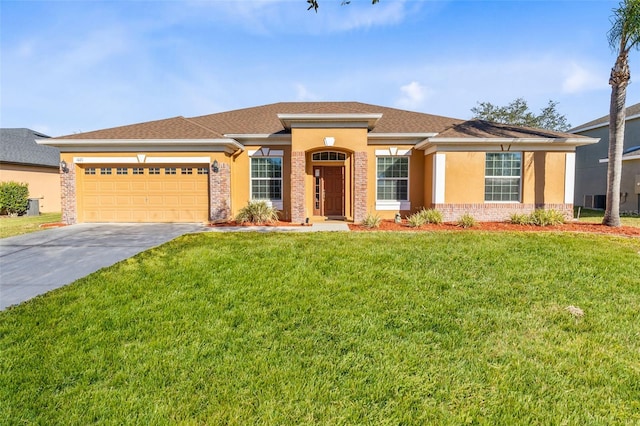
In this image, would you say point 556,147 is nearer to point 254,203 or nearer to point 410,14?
point 410,14

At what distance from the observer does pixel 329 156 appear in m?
13.6

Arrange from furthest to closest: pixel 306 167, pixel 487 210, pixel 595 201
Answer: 1. pixel 595 201
2. pixel 306 167
3. pixel 487 210

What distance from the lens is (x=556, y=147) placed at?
1298cm

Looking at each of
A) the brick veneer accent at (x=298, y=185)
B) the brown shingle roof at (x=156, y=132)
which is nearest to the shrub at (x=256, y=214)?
the brick veneer accent at (x=298, y=185)

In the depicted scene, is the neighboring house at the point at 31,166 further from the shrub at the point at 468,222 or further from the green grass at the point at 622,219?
the green grass at the point at 622,219

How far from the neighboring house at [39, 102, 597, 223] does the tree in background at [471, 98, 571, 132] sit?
2650cm

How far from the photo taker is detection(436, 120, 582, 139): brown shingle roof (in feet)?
42.4

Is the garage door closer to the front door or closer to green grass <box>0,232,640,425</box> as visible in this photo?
the front door

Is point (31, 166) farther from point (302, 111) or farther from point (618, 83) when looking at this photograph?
point (618, 83)

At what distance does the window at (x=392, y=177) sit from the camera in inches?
560

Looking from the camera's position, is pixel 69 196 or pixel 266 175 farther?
pixel 266 175

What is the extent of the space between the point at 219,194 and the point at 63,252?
5835 millimetres

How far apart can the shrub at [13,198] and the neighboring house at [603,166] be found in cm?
3103

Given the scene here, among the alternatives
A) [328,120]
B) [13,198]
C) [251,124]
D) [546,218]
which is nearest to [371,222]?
[328,120]
